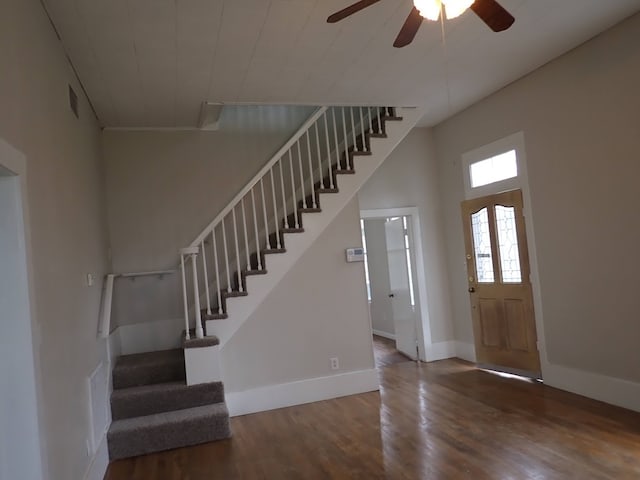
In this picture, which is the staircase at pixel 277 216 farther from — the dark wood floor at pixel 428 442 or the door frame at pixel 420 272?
the dark wood floor at pixel 428 442

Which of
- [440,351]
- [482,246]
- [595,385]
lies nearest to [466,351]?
[440,351]

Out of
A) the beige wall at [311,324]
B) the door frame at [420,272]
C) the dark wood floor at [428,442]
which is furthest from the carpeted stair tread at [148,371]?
the door frame at [420,272]

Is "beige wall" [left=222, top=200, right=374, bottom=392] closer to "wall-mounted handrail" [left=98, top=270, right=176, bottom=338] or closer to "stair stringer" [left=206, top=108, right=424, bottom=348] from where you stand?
"stair stringer" [left=206, top=108, right=424, bottom=348]

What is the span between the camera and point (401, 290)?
6.39m

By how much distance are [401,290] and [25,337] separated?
16.5ft

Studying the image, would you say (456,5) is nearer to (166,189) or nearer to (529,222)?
(529,222)

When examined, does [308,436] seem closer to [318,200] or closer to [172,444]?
→ [172,444]

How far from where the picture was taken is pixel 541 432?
350 centimetres

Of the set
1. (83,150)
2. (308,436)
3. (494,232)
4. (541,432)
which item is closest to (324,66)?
(83,150)

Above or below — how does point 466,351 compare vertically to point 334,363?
below

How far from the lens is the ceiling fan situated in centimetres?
206

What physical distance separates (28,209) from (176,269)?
9.37 ft

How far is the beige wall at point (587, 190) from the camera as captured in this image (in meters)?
3.69

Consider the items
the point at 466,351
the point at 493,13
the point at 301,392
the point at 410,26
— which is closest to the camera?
the point at 493,13
